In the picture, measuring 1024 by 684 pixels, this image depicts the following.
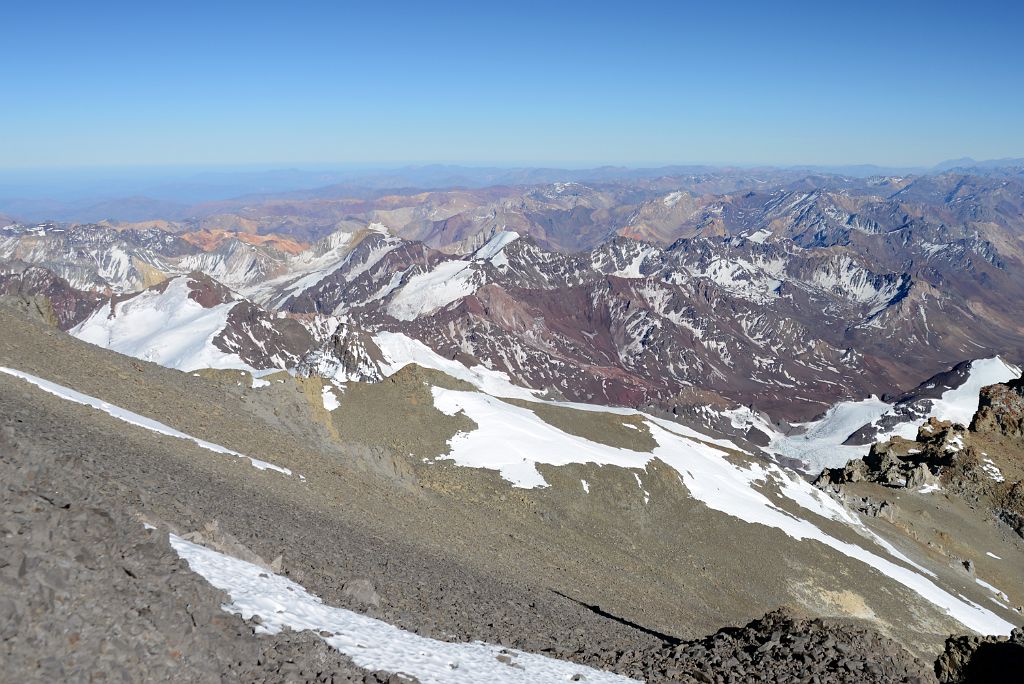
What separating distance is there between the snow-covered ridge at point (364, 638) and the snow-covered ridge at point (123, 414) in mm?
19471

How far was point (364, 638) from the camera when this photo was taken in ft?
60.0

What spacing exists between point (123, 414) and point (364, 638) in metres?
27.3

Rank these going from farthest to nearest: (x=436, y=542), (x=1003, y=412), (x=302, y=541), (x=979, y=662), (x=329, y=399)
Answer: (x=1003, y=412), (x=329, y=399), (x=436, y=542), (x=979, y=662), (x=302, y=541)

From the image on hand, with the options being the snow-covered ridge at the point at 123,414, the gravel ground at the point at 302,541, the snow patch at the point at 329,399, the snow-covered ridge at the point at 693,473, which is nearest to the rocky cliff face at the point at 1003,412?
the snow-covered ridge at the point at 693,473

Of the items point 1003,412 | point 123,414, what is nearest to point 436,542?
point 123,414

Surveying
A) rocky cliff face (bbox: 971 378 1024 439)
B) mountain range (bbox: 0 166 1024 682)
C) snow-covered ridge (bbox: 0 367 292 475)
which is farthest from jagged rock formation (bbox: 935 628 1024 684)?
rocky cliff face (bbox: 971 378 1024 439)

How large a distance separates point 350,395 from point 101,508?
5354 cm

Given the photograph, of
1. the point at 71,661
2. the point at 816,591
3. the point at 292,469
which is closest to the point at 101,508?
the point at 71,661

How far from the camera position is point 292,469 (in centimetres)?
4138

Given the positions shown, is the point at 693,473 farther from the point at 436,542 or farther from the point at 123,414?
the point at 123,414

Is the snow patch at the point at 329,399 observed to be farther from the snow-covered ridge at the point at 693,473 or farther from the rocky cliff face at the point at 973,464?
the rocky cliff face at the point at 973,464

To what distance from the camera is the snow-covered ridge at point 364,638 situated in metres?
17.1

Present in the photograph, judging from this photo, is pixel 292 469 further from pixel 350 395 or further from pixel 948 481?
pixel 948 481

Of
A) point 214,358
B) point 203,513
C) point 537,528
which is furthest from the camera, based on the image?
point 214,358
